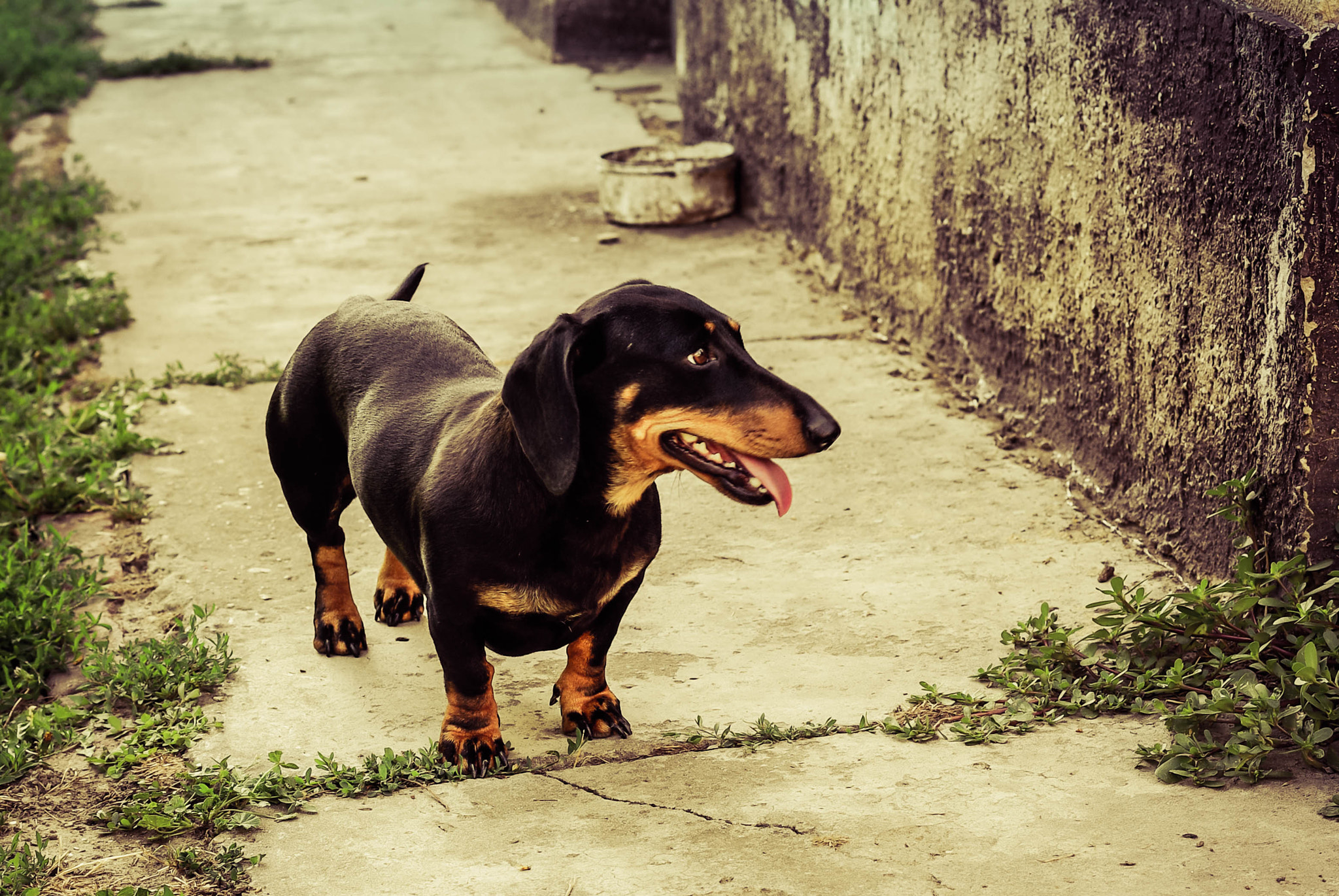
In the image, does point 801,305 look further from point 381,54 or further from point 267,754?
point 381,54

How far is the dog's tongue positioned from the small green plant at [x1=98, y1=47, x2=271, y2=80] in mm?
10560

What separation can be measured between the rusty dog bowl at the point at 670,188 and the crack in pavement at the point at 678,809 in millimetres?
4762

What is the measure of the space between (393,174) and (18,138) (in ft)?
10.2

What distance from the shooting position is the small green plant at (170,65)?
11500mm

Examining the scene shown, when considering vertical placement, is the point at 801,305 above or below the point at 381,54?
below

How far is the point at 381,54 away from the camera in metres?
12.3

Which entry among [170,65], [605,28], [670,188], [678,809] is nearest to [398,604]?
[678,809]

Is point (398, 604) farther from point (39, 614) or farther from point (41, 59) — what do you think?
point (41, 59)

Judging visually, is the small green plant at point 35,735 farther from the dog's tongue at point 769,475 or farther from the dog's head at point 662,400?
the dog's tongue at point 769,475

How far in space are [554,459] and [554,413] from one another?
0.09 meters

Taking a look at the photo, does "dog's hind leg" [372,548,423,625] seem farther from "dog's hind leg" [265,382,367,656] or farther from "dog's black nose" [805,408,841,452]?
"dog's black nose" [805,408,841,452]

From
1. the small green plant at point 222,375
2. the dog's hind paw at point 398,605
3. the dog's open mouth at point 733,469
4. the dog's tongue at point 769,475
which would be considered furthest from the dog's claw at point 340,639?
the small green plant at point 222,375

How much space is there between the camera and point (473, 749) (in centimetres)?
287

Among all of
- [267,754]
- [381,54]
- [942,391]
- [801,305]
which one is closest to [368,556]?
[267,754]
